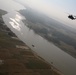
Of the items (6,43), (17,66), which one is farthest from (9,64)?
(6,43)

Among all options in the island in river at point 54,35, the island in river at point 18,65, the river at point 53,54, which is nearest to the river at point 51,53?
the river at point 53,54

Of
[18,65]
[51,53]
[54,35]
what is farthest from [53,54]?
[54,35]

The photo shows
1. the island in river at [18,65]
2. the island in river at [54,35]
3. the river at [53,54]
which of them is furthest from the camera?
the island in river at [54,35]

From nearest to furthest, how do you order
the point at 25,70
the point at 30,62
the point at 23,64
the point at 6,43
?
the point at 25,70 → the point at 23,64 → the point at 30,62 → the point at 6,43

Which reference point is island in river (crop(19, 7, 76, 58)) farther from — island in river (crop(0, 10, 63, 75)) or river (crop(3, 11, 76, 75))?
island in river (crop(0, 10, 63, 75))

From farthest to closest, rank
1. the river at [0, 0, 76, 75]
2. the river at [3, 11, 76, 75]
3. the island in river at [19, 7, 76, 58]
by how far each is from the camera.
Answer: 1. the island in river at [19, 7, 76, 58]
2. the river at [0, 0, 76, 75]
3. the river at [3, 11, 76, 75]

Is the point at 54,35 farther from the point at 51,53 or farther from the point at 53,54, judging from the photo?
the point at 53,54

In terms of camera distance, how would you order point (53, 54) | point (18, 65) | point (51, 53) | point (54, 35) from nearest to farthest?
point (18, 65), point (53, 54), point (51, 53), point (54, 35)

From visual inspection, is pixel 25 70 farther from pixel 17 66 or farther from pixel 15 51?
pixel 15 51

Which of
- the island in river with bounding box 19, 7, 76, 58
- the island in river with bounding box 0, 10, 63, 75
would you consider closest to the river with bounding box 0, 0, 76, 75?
the island in river with bounding box 0, 10, 63, 75

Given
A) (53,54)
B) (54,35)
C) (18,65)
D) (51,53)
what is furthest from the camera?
(54,35)

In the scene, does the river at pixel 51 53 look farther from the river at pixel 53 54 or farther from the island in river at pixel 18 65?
the island in river at pixel 18 65
